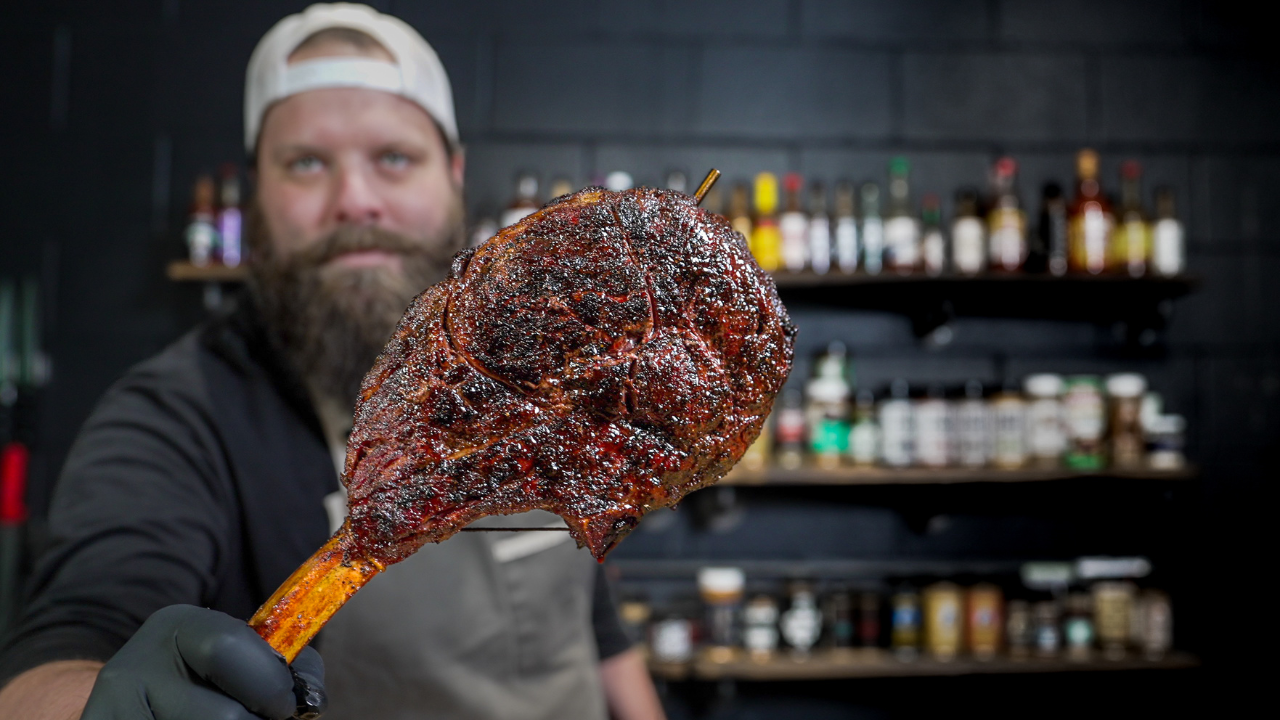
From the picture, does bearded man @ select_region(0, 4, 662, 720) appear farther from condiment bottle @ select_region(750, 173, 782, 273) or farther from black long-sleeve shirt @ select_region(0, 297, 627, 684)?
condiment bottle @ select_region(750, 173, 782, 273)

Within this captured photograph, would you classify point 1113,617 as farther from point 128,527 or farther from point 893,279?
point 128,527

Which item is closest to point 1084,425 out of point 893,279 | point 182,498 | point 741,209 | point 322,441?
point 893,279

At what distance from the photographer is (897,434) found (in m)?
2.20

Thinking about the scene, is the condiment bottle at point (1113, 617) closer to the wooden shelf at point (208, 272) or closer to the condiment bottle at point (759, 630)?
the condiment bottle at point (759, 630)

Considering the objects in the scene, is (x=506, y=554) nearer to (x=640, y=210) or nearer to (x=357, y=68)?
(x=357, y=68)

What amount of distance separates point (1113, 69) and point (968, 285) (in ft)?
3.00

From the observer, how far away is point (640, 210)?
0.49 metres

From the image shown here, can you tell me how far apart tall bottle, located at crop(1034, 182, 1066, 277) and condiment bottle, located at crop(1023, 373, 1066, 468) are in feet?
0.94

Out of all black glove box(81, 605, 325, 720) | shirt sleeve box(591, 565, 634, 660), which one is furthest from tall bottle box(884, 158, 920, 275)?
black glove box(81, 605, 325, 720)

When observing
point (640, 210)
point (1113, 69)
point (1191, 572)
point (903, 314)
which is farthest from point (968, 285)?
point (640, 210)

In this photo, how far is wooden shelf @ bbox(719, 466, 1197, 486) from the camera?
6.97 feet

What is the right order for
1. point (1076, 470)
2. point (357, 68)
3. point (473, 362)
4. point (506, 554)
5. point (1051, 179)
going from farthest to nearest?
point (1051, 179)
point (1076, 470)
point (506, 554)
point (357, 68)
point (473, 362)

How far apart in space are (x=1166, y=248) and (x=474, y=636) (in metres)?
2.04

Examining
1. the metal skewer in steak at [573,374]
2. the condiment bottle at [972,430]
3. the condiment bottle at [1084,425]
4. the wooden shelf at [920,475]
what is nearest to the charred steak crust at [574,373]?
the metal skewer in steak at [573,374]
